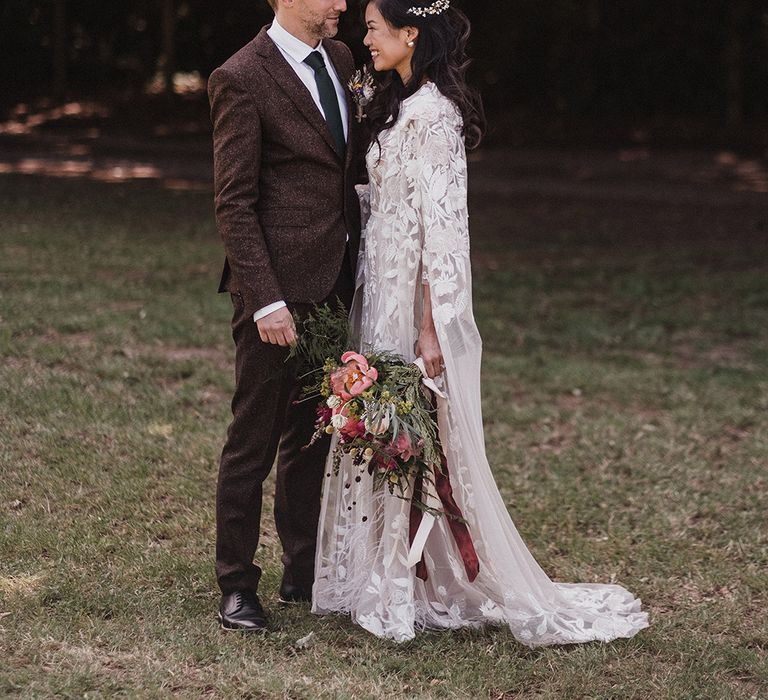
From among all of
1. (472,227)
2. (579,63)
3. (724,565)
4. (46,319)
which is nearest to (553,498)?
(724,565)

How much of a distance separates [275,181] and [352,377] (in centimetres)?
72

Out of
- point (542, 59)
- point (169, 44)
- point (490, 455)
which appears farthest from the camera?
point (169, 44)

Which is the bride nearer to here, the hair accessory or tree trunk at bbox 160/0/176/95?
Answer: the hair accessory

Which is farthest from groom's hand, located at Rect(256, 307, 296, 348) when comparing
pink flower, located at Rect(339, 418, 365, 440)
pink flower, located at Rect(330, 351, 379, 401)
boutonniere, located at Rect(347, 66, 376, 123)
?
boutonniere, located at Rect(347, 66, 376, 123)

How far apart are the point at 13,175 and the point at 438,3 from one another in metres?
12.8

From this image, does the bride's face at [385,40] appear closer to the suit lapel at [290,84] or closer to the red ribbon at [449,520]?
the suit lapel at [290,84]

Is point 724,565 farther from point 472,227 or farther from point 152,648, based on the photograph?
point 472,227

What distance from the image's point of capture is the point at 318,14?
3.92m

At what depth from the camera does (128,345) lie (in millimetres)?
7863

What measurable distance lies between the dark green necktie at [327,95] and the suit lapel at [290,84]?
2.4 inches

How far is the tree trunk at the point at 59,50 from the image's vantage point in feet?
79.5

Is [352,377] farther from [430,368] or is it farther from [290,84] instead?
[290,84]

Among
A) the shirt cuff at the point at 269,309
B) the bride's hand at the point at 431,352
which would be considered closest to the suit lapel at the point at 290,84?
the shirt cuff at the point at 269,309

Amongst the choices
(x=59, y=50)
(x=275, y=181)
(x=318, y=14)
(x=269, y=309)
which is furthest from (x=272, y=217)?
(x=59, y=50)
